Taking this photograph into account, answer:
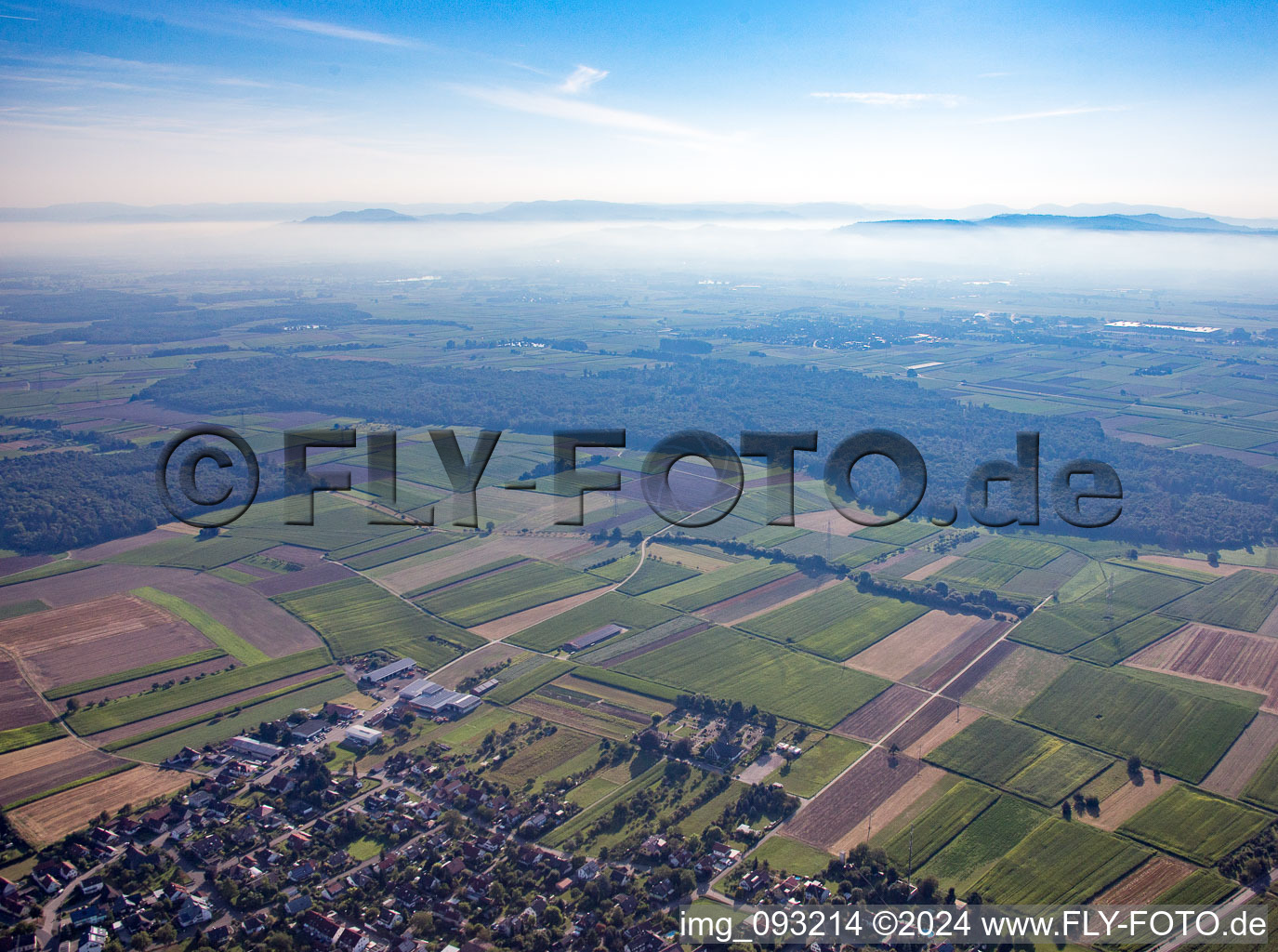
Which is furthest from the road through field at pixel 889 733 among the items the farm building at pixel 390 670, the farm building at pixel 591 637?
the farm building at pixel 390 670

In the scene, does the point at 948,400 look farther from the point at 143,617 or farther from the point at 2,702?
the point at 2,702

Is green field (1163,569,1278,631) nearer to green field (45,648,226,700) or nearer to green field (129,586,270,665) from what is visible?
green field (129,586,270,665)

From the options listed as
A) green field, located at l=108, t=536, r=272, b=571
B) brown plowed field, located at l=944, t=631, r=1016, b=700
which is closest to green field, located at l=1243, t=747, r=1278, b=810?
brown plowed field, located at l=944, t=631, r=1016, b=700

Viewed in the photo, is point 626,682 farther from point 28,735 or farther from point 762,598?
point 28,735

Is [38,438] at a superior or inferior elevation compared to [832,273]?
inferior

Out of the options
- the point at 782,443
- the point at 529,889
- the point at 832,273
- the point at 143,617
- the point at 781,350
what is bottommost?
the point at 529,889

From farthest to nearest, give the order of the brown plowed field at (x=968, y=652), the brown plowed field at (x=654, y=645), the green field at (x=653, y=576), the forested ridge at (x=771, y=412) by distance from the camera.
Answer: the forested ridge at (x=771, y=412), the green field at (x=653, y=576), the brown plowed field at (x=654, y=645), the brown plowed field at (x=968, y=652)

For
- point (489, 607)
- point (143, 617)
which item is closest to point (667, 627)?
point (489, 607)

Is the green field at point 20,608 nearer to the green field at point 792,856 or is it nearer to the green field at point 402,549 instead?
the green field at point 402,549
